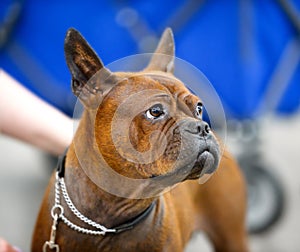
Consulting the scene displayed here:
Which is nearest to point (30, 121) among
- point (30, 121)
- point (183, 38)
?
point (30, 121)

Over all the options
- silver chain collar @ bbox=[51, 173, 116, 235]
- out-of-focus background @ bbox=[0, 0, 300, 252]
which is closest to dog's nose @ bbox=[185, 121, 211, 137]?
silver chain collar @ bbox=[51, 173, 116, 235]

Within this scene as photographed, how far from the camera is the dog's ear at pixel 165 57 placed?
1.55m

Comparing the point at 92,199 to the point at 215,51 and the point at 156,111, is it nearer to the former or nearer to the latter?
the point at 156,111

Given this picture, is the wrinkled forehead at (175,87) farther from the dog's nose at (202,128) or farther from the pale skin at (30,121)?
the pale skin at (30,121)

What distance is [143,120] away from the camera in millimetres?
1358

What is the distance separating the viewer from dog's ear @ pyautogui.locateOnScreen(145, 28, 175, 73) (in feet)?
5.09

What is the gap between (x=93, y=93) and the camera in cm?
146

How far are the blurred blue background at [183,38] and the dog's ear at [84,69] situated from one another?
1.52 metres

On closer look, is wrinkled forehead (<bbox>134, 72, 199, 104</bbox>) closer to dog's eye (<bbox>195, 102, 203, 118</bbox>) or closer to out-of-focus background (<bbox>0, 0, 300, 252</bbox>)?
dog's eye (<bbox>195, 102, 203, 118</bbox>)

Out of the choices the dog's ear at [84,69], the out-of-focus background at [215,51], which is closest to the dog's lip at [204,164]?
the dog's ear at [84,69]

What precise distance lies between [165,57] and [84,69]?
0.77ft

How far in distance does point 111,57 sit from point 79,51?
1522mm

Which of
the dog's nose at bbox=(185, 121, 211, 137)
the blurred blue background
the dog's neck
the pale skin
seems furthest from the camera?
the blurred blue background

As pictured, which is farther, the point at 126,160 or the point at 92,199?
the point at 92,199
